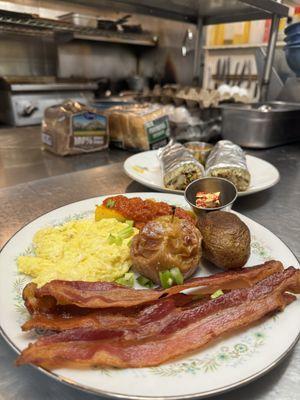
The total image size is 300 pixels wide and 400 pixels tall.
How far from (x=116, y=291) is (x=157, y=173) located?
831 millimetres

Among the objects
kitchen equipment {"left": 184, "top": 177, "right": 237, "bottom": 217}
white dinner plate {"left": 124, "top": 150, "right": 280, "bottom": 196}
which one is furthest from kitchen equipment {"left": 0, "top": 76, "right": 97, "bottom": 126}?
kitchen equipment {"left": 184, "top": 177, "right": 237, "bottom": 217}

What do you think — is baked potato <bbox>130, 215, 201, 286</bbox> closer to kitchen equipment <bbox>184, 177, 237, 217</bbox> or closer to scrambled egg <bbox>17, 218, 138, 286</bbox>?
scrambled egg <bbox>17, 218, 138, 286</bbox>

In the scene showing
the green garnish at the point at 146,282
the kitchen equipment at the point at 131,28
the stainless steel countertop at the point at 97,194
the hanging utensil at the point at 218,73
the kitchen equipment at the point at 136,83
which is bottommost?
the stainless steel countertop at the point at 97,194

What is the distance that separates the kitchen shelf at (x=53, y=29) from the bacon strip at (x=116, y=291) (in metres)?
2.78

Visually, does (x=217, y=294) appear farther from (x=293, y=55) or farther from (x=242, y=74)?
(x=242, y=74)

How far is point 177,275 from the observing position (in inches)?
26.5

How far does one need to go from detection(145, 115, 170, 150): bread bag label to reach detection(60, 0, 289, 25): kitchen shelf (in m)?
0.89

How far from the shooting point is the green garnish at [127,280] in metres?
0.71

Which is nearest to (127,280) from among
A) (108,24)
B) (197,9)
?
(197,9)

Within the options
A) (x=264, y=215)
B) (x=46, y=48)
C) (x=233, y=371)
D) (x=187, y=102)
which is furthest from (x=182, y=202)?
(x=46, y=48)

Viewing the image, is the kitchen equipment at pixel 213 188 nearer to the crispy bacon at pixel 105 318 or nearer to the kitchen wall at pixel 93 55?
the crispy bacon at pixel 105 318

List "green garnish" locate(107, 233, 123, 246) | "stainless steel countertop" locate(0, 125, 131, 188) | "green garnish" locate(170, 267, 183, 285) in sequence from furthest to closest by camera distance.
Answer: "stainless steel countertop" locate(0, 125, 131, 188) < "green garnish" locate(107, 233, 123, 246) < "green garnish" locate(170, 267, 183, 285)

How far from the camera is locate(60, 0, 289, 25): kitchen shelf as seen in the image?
2078 millimetres

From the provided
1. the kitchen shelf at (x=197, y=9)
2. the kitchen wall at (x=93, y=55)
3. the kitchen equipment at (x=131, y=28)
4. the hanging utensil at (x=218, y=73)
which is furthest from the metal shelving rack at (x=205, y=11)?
the hanging utensil at (x=218, y=73)
